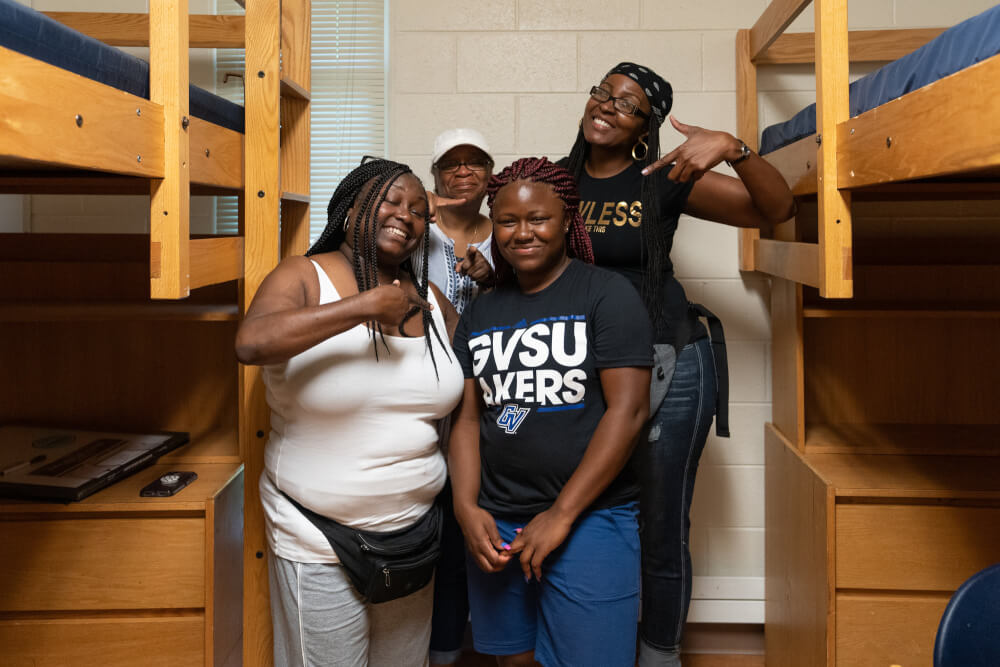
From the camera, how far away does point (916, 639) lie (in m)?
2.00

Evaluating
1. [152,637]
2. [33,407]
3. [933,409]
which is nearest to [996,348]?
[933,409]

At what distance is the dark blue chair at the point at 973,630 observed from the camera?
3.87ft

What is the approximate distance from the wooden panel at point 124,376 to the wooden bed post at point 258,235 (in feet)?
1.68

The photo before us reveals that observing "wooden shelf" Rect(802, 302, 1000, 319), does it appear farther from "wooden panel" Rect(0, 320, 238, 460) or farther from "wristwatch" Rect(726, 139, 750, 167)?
"wooden panel" Rect(0, 320, 238, 460)

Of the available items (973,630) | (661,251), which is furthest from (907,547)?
(661,251)

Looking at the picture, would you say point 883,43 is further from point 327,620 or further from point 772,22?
point 327,620

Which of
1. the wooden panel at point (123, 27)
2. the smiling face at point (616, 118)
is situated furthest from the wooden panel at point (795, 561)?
the wooden panel at point (123, 27)

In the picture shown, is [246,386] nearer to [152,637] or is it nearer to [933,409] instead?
[152,637]

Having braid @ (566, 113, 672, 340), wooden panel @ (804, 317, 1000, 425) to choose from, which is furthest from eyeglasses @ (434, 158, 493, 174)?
wooden panel @ (804, 317, 1000, 425)

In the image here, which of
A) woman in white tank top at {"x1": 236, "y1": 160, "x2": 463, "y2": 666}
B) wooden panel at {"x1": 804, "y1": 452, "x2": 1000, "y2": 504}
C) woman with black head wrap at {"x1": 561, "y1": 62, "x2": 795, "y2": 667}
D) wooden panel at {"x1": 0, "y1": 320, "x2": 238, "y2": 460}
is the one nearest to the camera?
woman in white tank top at {"x1": 236, "y1": 160, "x2": 463, "y2": 666}

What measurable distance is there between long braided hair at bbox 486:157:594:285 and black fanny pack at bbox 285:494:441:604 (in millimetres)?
575

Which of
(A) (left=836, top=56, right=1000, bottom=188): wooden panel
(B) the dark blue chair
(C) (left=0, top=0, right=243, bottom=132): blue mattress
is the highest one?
(C) (left=0, top=0, right=243, bottom=132): blue mattress

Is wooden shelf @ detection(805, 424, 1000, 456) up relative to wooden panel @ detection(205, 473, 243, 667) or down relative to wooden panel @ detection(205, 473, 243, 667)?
up

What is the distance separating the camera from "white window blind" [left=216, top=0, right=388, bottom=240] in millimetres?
2631
